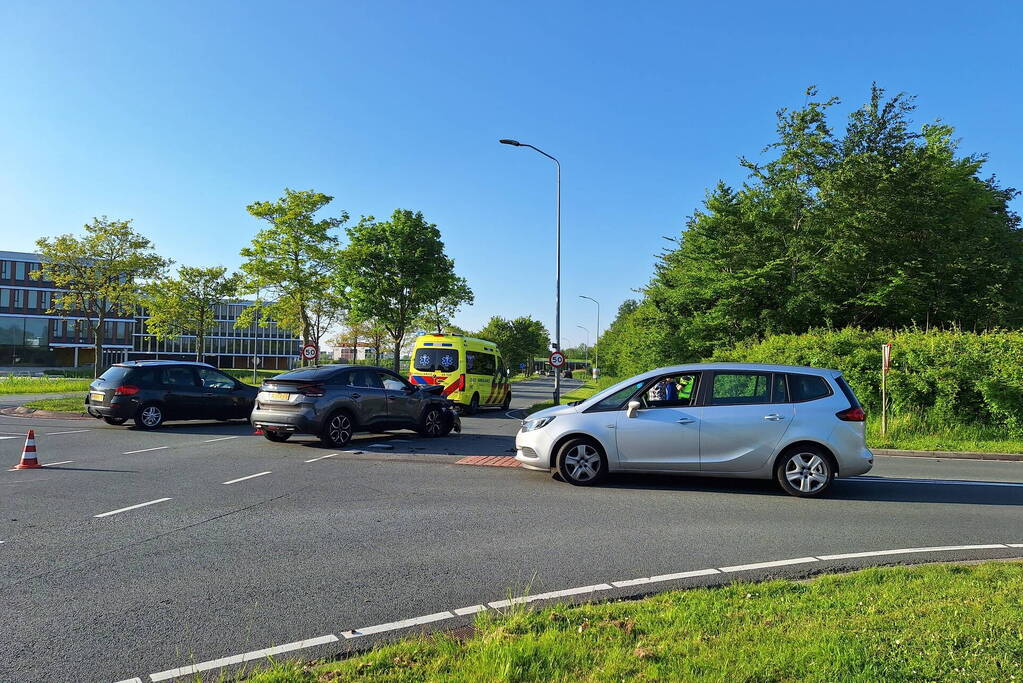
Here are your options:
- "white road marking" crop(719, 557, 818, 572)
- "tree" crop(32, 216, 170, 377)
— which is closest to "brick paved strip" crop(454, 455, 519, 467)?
"white road marking" crop(719, 557, 818, 572)

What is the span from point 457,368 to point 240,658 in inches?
860

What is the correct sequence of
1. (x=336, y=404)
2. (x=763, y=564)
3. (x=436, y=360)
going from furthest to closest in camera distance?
1. (x=436, y=360)
2. (x=336, y=404)
3. (x=763, y=564)

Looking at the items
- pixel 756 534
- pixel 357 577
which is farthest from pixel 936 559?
pixel 357 577

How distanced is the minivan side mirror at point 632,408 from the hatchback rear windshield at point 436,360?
1673 centimetres

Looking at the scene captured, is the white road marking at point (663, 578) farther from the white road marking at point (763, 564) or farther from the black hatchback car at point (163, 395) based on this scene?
the black hatchback car at point (163, 395)

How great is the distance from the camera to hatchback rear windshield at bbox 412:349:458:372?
25.6 meters

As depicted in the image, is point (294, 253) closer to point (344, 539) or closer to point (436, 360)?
point (436, 360)

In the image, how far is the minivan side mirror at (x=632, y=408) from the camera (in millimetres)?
9062

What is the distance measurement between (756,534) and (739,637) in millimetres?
3188

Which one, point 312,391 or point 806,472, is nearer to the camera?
point 806,472

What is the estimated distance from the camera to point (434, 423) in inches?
606

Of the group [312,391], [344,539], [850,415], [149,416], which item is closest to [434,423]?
[312,391]

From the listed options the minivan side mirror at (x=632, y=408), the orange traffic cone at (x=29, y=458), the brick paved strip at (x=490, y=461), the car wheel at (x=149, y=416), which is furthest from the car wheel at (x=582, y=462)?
the car wheel at (x=149, y=416)

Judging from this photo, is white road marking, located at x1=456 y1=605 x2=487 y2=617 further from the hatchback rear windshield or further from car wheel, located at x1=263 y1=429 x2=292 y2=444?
the hatchback rear windshield
